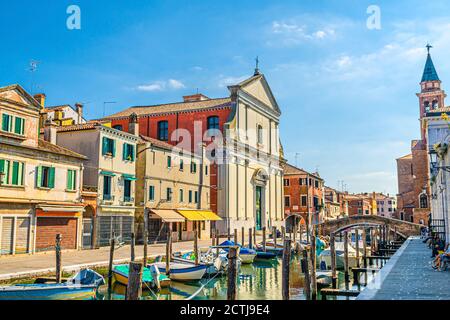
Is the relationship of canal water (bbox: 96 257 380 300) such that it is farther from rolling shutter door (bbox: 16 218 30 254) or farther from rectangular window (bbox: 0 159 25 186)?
rectangular window (bbox: 0 159 25 186)

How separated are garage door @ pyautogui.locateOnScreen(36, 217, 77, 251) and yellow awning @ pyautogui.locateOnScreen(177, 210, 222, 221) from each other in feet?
29.9

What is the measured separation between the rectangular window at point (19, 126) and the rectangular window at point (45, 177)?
191cm

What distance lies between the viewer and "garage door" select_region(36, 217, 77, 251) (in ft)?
66.8

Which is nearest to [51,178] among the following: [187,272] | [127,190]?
[127,190]

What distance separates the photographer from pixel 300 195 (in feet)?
176

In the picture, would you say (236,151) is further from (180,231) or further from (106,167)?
(106,167)

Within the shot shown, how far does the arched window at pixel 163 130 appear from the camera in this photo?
38.8 m

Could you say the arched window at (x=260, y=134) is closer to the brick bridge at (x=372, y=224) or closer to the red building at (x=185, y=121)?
the red building at (x=185, y=121)

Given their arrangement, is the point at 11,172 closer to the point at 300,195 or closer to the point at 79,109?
the point at 79,109

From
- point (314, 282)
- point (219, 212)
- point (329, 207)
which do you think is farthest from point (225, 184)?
point (329, 207)

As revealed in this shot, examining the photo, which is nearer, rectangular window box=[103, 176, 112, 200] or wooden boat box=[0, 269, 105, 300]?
wooden boat box=[0, 269, 105, 300]

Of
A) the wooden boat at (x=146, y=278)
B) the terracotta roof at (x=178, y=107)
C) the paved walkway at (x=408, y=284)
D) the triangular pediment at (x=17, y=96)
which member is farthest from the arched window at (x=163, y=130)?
the paved walkway at (x=408, y=284)

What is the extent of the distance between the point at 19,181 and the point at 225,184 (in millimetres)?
18763

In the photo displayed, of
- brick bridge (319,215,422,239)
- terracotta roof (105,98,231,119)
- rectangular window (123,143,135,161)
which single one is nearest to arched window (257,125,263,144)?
terracotta roof (105,98,231,119)
